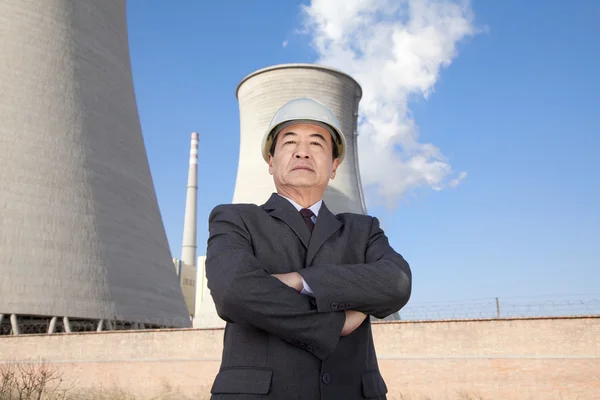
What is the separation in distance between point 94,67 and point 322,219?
556 inches

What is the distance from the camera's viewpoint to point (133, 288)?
1429cm

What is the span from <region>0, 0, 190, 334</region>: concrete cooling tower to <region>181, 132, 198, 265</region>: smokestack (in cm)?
1989

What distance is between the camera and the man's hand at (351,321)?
1415 millimetres

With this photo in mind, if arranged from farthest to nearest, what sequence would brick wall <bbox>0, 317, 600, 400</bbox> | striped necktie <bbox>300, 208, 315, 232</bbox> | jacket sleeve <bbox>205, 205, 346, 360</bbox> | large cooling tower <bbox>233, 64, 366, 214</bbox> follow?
large cooling tower <bbox>233, 64, 366, 214</bbox> → brick wall <bbox>0, 317, 600, 400</bbox> → striped necktie <bbox>300, 208, 315, 232</bbox> → jacket sleeve <bbox>205, 205, 346, 360</bbox>

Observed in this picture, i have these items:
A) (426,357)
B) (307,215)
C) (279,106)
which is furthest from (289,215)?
(279,106)

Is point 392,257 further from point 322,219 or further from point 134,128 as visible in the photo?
point 134,128

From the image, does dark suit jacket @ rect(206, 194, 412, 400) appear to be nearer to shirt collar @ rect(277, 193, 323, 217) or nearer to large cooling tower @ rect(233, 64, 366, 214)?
shirt collar @ rect(277, 193, 323, 217)

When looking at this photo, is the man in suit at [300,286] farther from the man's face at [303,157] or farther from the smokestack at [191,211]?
the smokestack at [191,211]

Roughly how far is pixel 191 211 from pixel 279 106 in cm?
1776

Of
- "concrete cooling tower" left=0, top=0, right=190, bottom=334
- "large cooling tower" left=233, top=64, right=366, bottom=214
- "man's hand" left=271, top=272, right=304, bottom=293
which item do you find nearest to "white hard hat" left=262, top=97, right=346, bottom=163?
"man's hand" left=271, top=272, right=304, bottom=293

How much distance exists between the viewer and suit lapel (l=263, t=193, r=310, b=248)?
1.60 m

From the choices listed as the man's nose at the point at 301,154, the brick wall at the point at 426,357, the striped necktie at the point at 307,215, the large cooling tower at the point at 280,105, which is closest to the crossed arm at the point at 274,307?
the striped necktie at the point at 307,215

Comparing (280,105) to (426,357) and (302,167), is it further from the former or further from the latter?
(302,167)

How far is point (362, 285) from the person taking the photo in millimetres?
1421
